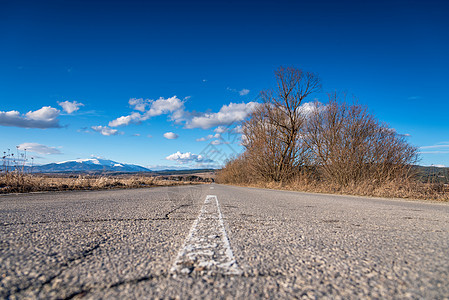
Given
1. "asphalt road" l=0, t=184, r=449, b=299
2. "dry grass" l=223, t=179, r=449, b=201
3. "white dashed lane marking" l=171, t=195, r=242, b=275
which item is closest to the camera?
"asphalt road" l=0, t=184, r=449, b=299

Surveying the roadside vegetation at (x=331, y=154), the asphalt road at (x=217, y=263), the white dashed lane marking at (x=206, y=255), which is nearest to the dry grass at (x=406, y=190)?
the roadside vegetation at (x=331, y=154)

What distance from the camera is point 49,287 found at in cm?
88

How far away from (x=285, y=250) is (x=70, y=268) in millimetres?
1120

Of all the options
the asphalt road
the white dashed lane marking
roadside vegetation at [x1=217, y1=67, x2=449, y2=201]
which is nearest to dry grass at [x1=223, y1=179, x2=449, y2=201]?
roadside vegetation at [x1=217, y1=67, x2=449, y2=201]

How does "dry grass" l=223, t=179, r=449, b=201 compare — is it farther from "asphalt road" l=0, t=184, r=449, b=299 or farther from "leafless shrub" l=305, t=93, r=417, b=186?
"asphalt road" l=0, t=184, r=449, b=299

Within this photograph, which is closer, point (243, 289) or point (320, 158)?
point (243, 289)

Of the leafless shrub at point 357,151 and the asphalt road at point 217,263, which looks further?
the leafless shrub at point 357,151

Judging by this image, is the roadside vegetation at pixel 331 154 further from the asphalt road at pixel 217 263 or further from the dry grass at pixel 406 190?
the asphalt road at pixel 217 263

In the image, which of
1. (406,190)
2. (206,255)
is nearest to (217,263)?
(206,255)

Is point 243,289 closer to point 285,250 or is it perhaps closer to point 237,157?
point 285,250

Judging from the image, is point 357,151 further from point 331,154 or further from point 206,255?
point 206,255

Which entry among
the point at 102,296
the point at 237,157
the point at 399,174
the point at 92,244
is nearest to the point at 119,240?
the point at 92,244

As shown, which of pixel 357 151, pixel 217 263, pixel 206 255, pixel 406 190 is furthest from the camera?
pixel 357 151

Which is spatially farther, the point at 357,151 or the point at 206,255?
the point at 357,151
